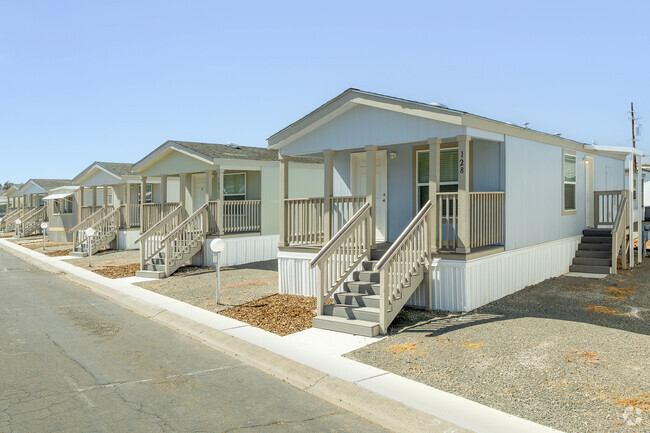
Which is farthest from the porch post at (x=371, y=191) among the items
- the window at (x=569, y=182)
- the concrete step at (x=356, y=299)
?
the window at (x=569, y=182)

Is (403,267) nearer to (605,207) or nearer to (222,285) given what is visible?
(222,285)

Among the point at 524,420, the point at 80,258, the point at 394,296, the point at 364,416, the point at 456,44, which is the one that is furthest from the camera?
the point at 80,258

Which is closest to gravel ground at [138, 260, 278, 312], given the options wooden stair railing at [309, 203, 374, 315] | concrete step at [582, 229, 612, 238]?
wooden stair railing at [309, 203, 374, 315]

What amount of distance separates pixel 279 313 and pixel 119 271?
812 centimetres

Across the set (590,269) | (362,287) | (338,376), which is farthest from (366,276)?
(590,269)

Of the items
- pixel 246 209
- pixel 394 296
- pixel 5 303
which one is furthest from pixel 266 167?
pixel 394 296

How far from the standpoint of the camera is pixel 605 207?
51.1 ft

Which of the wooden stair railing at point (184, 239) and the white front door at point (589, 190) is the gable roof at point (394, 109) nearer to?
the white front door at point (589, 190)

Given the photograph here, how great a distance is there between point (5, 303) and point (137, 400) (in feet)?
23.3

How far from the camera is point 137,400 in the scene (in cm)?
500

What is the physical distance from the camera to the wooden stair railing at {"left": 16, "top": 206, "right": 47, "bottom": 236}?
33.3 m

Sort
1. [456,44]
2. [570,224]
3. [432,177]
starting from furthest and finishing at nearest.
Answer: [456,44] < [570,224] < [432,177]

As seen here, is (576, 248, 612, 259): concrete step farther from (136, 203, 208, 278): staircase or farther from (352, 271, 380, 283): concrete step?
(136, 203, 208, 278): staircase

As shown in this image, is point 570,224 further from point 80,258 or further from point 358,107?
point 80,258
